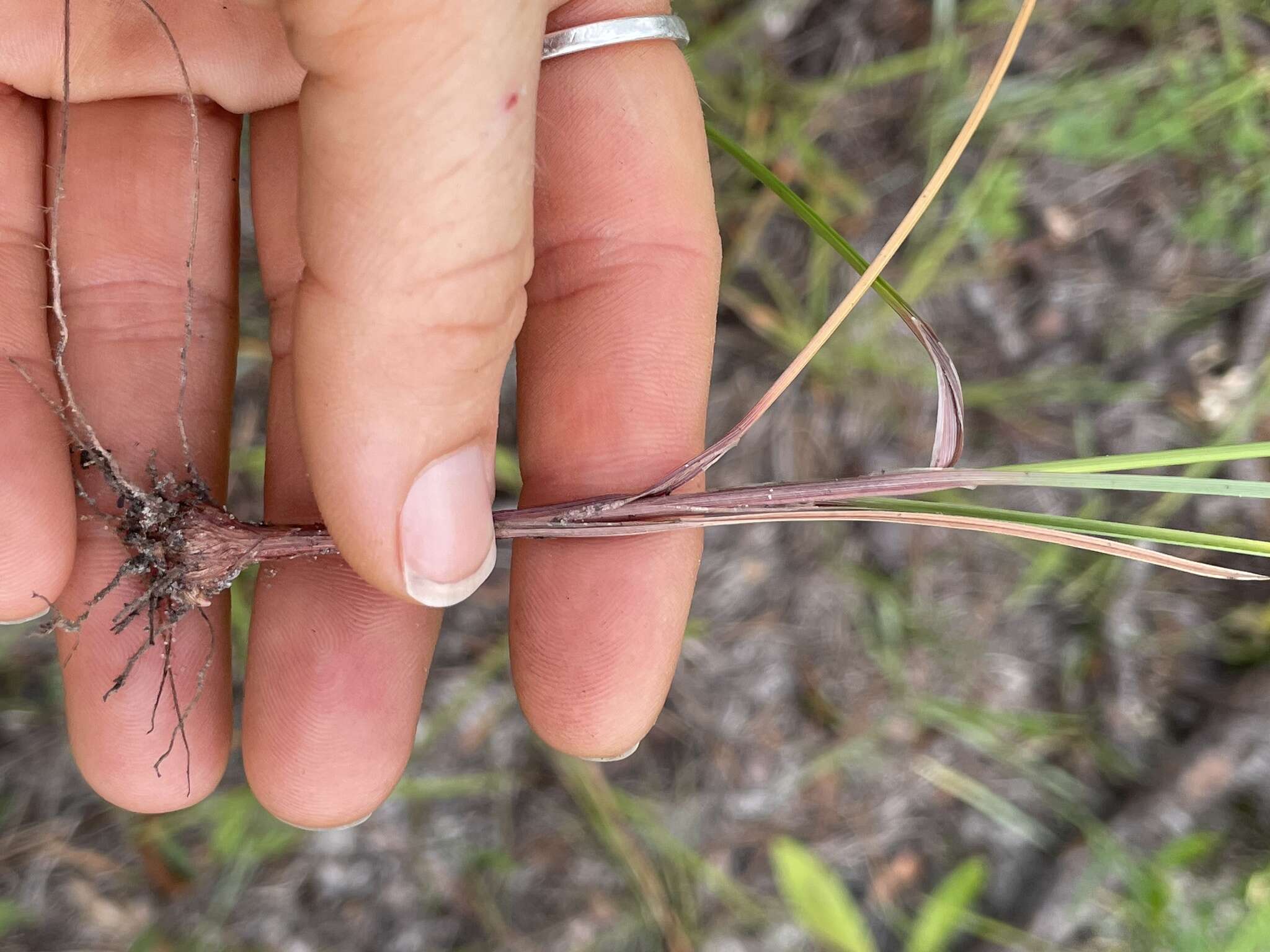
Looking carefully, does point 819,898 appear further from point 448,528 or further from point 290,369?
point 290,369

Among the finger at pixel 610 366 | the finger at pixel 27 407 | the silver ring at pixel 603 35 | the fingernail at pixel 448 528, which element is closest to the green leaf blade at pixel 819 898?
the finger at pixel 610 366

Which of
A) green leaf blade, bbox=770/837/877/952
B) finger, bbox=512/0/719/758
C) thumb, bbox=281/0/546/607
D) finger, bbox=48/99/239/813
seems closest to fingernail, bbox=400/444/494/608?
thumb, bbox=281/0/546/607

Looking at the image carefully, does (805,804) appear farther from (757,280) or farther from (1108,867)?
(757,280)

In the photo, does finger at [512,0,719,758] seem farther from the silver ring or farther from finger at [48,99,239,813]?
finger at [48,99,239,813]

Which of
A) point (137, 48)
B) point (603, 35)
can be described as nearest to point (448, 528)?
point (603, 35)

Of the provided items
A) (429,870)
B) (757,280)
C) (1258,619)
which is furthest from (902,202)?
(429,870)
